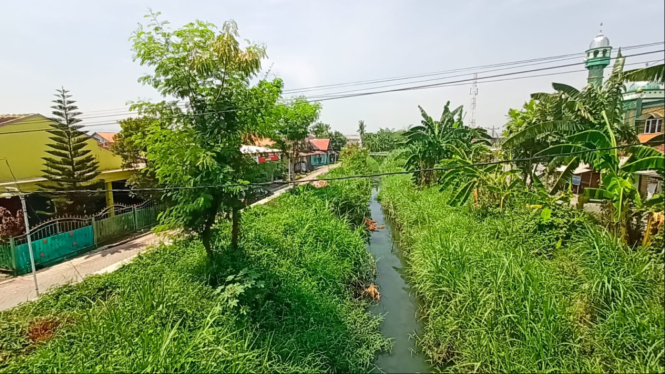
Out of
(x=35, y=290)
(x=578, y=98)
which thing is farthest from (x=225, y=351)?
(x=578, y=98)

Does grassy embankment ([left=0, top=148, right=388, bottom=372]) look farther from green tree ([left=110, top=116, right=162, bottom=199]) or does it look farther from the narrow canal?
green tree ([left=110, top=116, right=162, bottom=199])

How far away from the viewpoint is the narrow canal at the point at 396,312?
516cm

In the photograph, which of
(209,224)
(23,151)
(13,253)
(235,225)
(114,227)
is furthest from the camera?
(23,151)

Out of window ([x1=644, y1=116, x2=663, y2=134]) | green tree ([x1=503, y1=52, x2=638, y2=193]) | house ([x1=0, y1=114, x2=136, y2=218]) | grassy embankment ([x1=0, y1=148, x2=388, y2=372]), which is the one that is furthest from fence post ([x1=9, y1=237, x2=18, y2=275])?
window ([x1=644, y1=116, x2=663, y2=134])

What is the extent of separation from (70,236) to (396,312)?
8910mm

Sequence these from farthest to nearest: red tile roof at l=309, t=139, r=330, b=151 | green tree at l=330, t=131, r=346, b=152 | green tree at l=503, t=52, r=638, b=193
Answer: green tree at l=330, t=131, r=346, b=152 → red tile roof at l=309, t=139, r=330, b=151 → green tree at l=503, t=52, r=638, b=193

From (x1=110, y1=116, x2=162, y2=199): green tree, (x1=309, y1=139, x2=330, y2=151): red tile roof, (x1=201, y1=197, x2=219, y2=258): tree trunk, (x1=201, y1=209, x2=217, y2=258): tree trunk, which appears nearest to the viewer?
(x1=201, y1=197, x2=219, y2=258): tree trunk

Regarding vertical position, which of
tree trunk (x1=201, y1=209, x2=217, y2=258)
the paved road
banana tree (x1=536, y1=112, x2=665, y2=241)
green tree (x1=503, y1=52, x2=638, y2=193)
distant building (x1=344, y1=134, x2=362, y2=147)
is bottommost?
the paved road

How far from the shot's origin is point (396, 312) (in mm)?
6707

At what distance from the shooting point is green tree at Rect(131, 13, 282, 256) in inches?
203

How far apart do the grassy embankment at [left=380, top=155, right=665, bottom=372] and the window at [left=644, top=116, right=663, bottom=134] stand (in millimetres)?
12172

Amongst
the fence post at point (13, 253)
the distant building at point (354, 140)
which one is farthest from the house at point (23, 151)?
the distant building at point (354, 140)

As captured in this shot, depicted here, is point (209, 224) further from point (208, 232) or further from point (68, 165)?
point (68, 165)

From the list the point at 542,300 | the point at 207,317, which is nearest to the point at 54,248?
the point at 207,317
